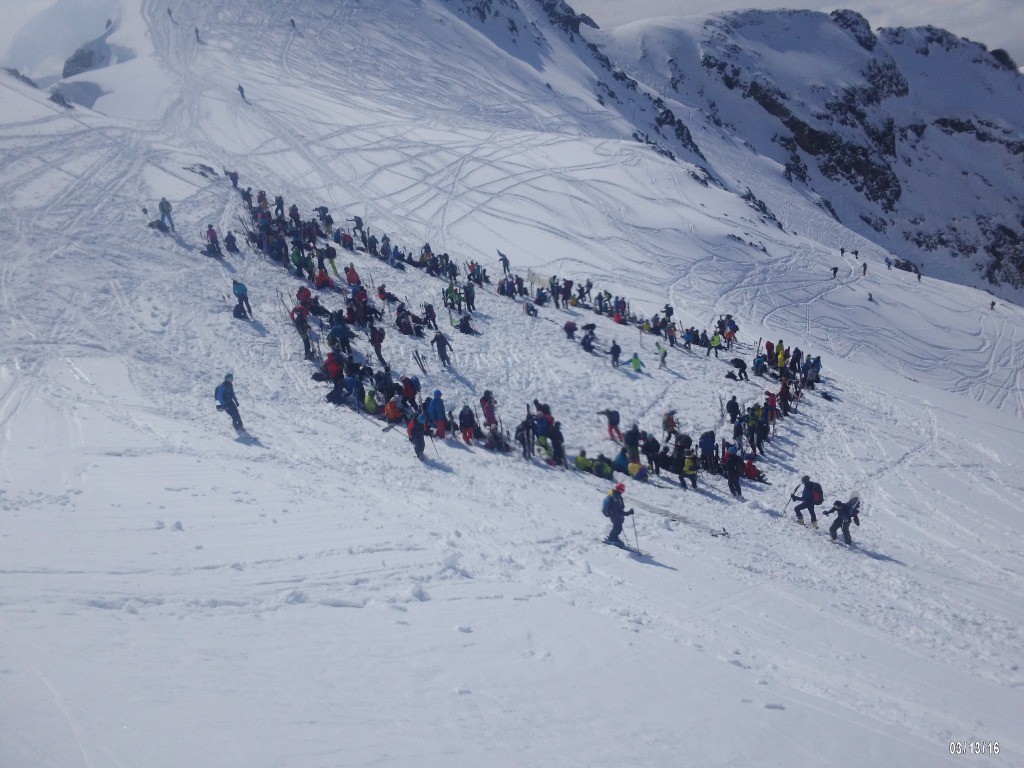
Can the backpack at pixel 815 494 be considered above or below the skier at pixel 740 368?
below

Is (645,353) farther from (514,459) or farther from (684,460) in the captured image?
(514,459)

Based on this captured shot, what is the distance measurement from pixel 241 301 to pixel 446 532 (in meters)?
11.0

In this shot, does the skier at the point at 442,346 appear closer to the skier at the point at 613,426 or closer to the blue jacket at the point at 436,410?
the blue jacket at the point at 436,410

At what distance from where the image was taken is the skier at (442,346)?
17.0 m

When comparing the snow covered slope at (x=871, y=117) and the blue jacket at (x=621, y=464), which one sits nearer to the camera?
the blue jacket at (x=621, y=464)

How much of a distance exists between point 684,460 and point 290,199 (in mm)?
22235

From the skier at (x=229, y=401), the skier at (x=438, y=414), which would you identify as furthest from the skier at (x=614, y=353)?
the skier at (x=229, y=401)

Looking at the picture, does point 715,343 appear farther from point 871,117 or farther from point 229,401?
point 871,117

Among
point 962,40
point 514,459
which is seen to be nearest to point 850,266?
point 514,459

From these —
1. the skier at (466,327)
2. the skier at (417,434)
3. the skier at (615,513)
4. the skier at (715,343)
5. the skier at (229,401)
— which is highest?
the skier at (715,343)

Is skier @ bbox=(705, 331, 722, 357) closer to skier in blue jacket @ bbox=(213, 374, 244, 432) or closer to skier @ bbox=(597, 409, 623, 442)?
skier @ bbox=(597, 409, 623, 442)
